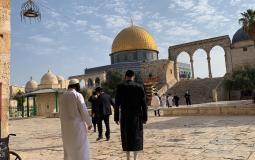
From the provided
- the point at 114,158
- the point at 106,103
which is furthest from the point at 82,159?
the point at 106,103

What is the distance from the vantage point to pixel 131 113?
16.6ft

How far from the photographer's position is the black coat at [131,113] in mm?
4953

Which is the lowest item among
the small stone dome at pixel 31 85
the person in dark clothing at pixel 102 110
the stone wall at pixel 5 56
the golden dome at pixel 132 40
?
the person in dark clothing at pixel 102 110

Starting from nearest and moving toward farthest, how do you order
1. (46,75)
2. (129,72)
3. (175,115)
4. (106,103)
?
(129,72) → (106,103) → (175,115) → (46,75)

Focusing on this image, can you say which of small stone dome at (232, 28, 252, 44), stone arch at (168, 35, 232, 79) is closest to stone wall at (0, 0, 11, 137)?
stone arch at (168, 35, 232, 79)

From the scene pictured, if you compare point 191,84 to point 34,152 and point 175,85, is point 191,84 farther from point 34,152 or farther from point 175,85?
point 34,152

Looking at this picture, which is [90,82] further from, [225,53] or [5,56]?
[5,56]

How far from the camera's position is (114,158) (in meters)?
5.73

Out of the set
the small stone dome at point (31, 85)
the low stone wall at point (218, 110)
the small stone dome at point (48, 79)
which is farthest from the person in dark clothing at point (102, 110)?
the small stone dome at point (31, 85)

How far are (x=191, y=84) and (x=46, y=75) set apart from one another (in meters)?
32.0

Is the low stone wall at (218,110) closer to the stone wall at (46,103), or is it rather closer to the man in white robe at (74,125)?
the man in white robe at (74,125)

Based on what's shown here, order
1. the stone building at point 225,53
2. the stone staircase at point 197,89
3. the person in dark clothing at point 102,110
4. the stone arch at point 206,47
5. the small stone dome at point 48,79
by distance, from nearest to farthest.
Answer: the person in dark clothing at point 102,110
the stone staircase at point 197,89
the stone building at point 225,53
the stone arch at point 206,47
the small stone dome at point 48,79

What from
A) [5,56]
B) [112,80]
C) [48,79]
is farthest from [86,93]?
[5,56]

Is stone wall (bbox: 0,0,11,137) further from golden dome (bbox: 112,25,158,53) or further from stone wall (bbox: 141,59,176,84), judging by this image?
golden dome (bbox: 112,25,158,53)
